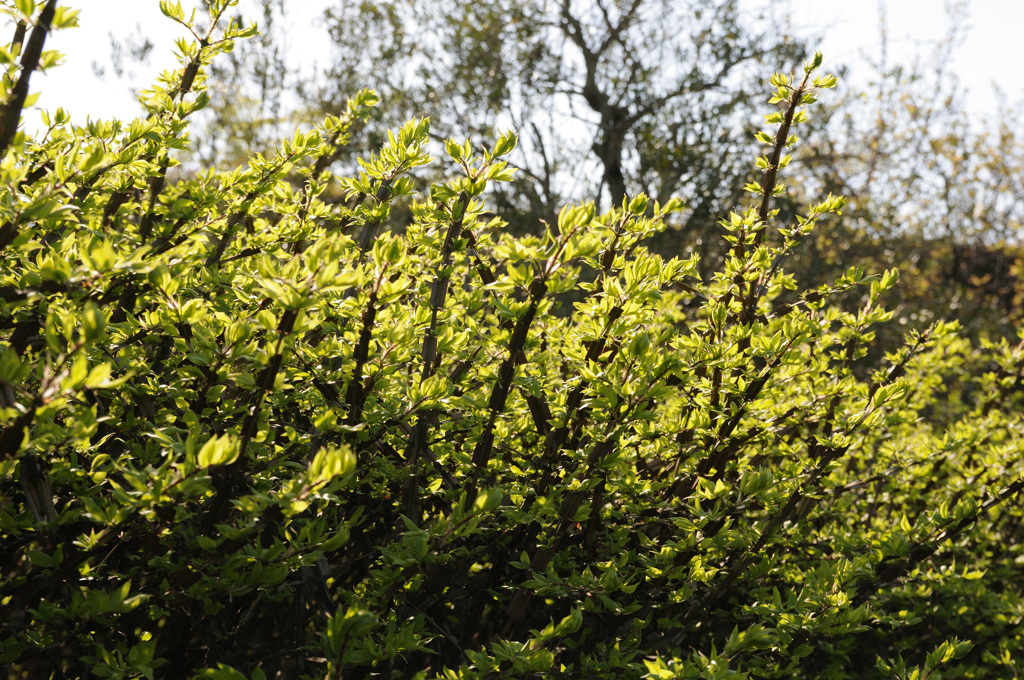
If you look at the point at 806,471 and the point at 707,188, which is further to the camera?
the point at 707,188

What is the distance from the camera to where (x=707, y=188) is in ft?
35.1

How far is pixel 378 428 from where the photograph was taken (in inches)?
72.6

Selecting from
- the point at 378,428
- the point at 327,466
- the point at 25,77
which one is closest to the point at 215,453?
the point at 327,466

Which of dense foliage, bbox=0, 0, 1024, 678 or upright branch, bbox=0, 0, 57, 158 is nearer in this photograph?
upright branch, bbox=0, 0, 57, 158

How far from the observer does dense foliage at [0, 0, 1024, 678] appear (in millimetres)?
1404

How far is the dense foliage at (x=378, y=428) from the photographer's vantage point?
1404 mm

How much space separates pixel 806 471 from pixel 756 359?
0.41 meters

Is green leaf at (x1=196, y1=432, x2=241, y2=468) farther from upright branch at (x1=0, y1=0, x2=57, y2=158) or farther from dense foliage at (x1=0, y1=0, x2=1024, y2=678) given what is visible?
upright branch at (x1=0, y1=0, x2=57, y2=158)

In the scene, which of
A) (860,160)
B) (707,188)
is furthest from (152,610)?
(860,160)

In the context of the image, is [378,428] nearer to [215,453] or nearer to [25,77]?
[215,453]

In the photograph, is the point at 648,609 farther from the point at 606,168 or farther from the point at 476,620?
the point at 606,168

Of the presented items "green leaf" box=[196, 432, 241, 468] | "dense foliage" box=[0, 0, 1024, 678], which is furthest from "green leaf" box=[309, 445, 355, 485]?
"green leaf" box=[196, 432, 241, 468]

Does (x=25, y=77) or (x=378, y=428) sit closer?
(x=25, y=77)

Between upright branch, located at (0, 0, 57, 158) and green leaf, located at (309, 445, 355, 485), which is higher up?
upright branch, located at (0, 0, 57, 158)
